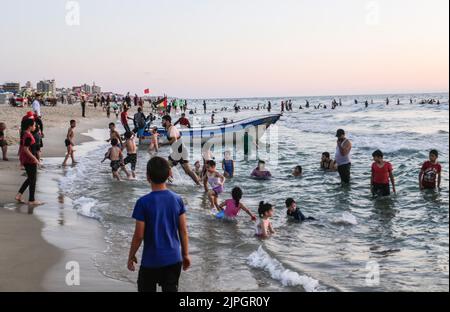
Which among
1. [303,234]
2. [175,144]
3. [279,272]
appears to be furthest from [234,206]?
[175,144]

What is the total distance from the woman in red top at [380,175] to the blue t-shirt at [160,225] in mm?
7858

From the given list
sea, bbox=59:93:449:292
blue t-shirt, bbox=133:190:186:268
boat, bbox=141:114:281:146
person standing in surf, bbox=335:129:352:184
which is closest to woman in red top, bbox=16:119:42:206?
sea, bbox=59:93:449:292

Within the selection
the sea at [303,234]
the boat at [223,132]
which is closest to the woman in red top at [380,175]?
the sea at [303,234]

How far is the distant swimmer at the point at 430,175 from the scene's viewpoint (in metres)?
11.6

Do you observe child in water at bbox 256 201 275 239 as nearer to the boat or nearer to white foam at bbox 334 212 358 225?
white foam at bbox 334 212 358 225

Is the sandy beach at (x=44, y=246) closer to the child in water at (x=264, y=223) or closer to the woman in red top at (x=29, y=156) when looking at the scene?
the woman in red top at (x=29, y=156)

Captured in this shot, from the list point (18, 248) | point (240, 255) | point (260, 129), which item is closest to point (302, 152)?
point (260, 129)

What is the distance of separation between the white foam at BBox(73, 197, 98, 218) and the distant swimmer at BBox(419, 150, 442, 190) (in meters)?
8.21

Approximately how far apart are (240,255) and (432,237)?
392cm
